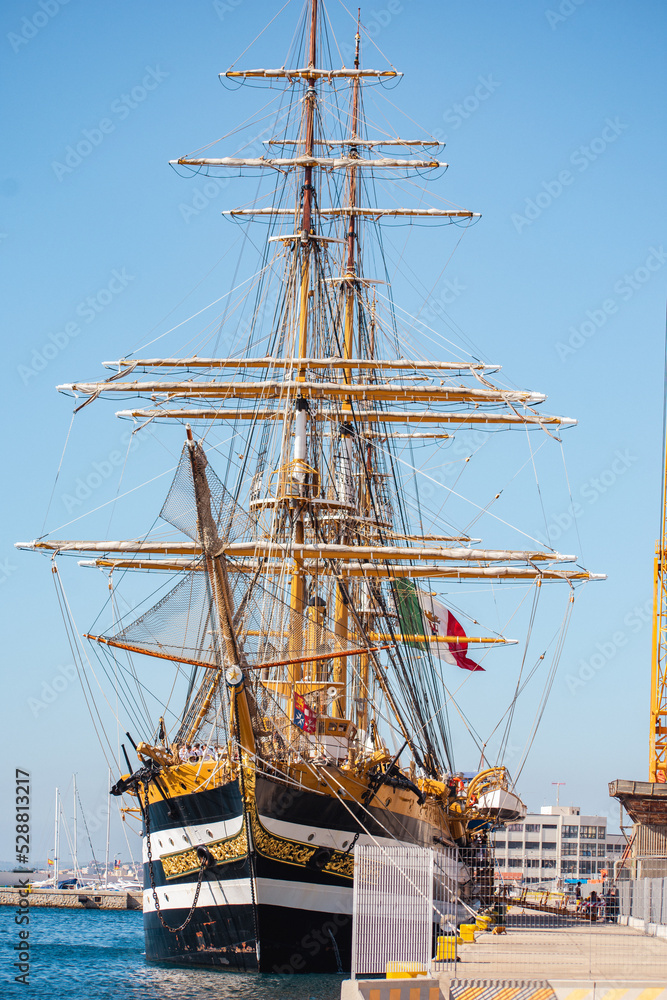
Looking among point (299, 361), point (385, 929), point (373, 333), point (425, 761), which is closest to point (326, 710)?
point (425, 761)

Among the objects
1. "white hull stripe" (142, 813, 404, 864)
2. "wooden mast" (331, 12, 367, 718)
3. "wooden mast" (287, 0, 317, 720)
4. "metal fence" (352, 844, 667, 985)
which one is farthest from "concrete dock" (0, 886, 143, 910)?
"metal fence" (352, 844, 667, 985)

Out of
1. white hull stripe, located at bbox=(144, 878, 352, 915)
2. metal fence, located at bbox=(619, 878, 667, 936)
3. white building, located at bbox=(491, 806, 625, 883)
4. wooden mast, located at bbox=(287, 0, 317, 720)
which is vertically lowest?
white building, located at bbox=(491, 806, 625, 883)

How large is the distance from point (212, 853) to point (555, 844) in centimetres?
10445

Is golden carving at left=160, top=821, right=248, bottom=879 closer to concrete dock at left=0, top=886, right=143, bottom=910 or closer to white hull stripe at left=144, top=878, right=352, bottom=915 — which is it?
white hull stripe at left=144, top=878, right=352, bottom=915

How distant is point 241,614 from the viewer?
3266 cm

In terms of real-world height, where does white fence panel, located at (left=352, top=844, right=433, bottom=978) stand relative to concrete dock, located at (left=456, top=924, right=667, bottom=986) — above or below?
above

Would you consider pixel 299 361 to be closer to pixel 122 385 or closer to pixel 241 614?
pixel 122 385

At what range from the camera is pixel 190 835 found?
33375 mm

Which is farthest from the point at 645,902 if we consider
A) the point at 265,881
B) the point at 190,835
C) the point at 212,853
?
the point at 190,835

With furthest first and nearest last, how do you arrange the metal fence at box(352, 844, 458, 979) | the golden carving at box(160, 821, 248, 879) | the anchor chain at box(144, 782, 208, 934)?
the anchor chain at box(144, 782, 208, 934) < the golden carving at box(160, 821, 248, 879) < the metal fence at box(352, 844, 458, 979)

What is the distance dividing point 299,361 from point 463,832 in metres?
19.6

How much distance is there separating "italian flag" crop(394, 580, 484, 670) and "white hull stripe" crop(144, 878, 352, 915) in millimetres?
19560

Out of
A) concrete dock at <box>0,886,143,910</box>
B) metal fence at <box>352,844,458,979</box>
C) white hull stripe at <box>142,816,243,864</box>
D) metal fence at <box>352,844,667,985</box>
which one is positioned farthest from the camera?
concrete dock at <box>0,886,143,910</box>

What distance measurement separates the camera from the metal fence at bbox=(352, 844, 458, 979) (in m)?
22.4
